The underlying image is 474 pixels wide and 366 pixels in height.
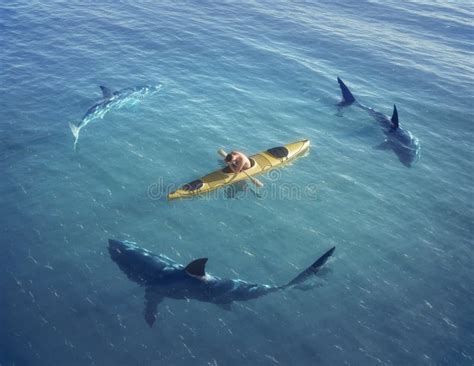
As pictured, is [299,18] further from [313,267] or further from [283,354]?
[283,354]

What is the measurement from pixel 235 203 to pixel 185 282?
6237 millimetres

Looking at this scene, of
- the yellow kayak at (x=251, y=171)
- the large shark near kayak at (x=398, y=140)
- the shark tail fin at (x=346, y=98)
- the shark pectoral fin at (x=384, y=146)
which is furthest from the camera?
the shark tail fin at (x=346, y=98)

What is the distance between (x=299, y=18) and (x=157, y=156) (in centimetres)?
3628

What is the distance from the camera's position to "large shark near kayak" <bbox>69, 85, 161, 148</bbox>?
1085 inches

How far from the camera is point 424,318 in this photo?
16547mm

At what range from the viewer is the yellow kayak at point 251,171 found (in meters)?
21.6

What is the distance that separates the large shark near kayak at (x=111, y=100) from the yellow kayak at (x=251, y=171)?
10.5 m

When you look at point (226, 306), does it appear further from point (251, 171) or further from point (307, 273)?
point (251, 171)

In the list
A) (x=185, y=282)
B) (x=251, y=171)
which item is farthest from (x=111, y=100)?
(x=185, y=282)

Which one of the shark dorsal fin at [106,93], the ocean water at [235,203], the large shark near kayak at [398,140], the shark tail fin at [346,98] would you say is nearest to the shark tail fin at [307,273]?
the ocean water at [235,203]

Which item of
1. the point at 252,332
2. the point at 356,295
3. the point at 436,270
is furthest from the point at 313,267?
the point at 436,270

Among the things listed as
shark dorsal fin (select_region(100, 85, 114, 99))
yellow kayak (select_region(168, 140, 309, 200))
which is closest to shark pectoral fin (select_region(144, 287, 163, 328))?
yellow kayak (select_region(168, 140, 309, 200))

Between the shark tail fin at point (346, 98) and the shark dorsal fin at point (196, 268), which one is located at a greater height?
the shark tail fin at point (346, 98)

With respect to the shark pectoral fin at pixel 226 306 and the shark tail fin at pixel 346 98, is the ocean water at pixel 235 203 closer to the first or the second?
the shark pectoral fin at pixel 226 306
